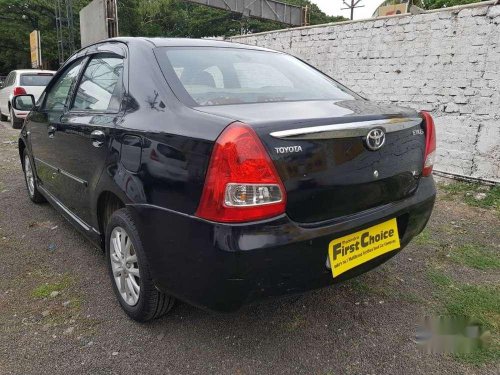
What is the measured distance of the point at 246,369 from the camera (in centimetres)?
203

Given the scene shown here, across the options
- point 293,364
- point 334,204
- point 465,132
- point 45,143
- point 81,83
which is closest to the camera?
point 334,204

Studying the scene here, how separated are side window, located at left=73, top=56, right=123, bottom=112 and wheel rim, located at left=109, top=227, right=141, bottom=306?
735 mm

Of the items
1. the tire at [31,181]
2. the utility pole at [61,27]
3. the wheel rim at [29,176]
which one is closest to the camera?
the tire at [31,181]

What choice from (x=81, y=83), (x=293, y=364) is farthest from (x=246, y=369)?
(x=81, y=83)

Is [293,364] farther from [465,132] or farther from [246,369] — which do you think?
[465,132]

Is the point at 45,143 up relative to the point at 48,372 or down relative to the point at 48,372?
up

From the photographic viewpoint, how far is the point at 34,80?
36.1 feet

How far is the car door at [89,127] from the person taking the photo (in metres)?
2.43

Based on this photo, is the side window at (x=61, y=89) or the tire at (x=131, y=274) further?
the side window at (x=61, y=89)

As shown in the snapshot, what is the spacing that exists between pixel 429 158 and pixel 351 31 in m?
4.37

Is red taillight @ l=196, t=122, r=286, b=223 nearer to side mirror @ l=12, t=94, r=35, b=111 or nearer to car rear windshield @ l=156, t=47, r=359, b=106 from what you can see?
car rear windshield @ l=156, t=47, r=359, b=106

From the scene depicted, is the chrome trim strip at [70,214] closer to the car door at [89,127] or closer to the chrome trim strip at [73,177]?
the car door at [89,127]

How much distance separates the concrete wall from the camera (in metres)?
4.82

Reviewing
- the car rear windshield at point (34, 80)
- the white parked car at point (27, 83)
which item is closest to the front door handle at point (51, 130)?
the white parked car at point (27, 83)
